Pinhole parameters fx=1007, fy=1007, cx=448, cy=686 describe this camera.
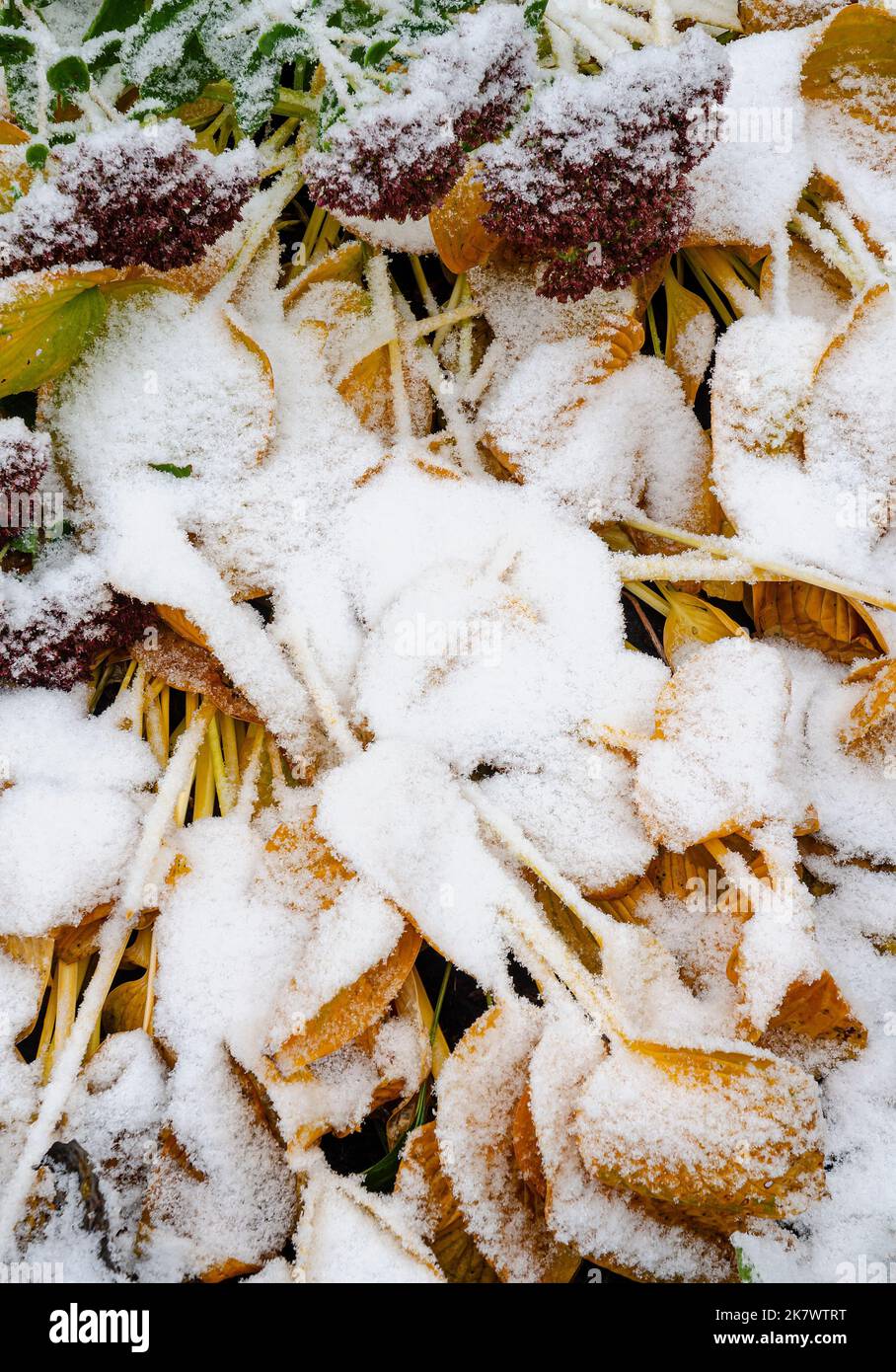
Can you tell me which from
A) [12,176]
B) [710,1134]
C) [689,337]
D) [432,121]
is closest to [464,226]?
[432,121]

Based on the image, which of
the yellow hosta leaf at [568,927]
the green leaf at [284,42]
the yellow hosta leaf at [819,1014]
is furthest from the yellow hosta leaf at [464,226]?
the yellow hosta leaf at [819,1014]

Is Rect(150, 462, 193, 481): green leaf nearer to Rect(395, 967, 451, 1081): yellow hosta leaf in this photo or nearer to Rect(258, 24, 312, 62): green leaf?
Rect(258, 24, 312, 62): green leaf

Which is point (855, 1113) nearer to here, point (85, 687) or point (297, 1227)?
point (297, 1227)

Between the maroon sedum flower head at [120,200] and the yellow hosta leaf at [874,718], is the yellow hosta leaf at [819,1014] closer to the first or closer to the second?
the yellow hosta leaf at [874,718]

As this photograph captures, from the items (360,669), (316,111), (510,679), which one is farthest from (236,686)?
(316,111)

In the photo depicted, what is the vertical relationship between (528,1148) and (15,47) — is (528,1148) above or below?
below

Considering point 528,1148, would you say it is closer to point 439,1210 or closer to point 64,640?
point 439,1210
